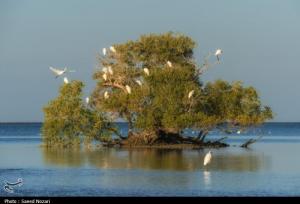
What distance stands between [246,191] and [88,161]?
1040cm

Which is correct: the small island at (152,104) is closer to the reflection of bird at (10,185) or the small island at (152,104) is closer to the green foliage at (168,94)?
the green foliage at (168,94)

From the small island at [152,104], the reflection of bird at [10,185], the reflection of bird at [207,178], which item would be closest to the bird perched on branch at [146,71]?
the small island at [152,104]

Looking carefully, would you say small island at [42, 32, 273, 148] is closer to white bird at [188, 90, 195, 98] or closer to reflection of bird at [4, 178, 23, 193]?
white bird at [188, 90, 195, 98]

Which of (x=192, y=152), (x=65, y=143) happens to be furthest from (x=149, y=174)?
(x=65, y=143)

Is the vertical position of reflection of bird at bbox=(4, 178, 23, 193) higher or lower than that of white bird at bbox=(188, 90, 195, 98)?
lower

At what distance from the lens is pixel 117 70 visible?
39688mm

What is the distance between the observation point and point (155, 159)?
32500mm

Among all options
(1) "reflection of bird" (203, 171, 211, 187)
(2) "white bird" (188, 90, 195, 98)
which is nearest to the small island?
(2) "white bird" (188, 90, 195, 98)

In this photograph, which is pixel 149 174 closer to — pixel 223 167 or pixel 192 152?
pixel 223 167

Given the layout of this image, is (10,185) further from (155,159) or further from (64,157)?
(64,157)

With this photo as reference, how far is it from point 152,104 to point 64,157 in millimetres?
6263

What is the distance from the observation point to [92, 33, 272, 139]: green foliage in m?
38.2

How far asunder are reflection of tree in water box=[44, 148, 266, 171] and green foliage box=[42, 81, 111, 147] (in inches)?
32.2

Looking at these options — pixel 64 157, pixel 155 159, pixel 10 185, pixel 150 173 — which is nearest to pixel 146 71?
pixel 64 157
